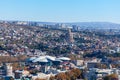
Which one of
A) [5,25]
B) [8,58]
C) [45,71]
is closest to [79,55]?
[8,58]

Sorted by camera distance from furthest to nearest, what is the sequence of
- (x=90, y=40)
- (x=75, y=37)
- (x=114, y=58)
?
(x=75, y=37) → (x=90, y=40) → (x=114, y=58)

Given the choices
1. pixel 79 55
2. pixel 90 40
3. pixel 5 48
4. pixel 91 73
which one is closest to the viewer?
pixel 91 73

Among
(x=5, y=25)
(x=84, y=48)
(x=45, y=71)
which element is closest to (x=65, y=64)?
(x=45, y=71)

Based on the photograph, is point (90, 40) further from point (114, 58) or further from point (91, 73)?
point (91, 73)

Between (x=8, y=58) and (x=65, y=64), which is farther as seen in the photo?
(x=8, y=58)

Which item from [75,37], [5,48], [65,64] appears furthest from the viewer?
[75,37]

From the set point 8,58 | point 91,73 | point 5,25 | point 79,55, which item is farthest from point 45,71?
point 5,25

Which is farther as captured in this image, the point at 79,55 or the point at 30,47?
the point at 30,47

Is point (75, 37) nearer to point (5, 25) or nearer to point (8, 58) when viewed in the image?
point (5, 25)

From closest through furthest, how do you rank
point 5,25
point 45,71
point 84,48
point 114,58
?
point 45,71, point 114,58, point 84,48, point 5,25
